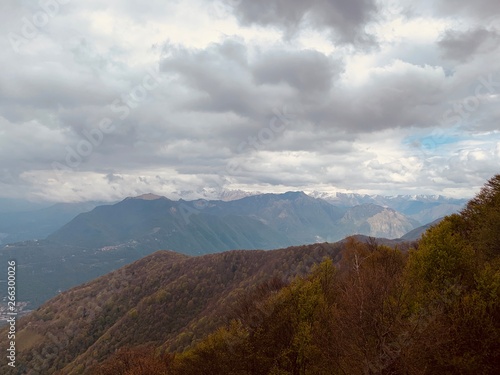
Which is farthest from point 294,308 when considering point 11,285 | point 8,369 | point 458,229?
point 8,369

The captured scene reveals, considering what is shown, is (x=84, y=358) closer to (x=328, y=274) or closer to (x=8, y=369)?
(x=8, y=369)

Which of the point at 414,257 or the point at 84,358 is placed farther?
the point at 84,358

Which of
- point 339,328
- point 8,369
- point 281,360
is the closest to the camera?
point 339,328

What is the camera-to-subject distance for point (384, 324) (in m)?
29.5

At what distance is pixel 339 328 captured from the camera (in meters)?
34.0

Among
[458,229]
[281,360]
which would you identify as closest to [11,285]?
[281,360]

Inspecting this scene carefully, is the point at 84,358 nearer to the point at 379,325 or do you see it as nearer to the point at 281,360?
the point at 281,360

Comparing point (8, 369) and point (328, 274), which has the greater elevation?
point (328, 274)

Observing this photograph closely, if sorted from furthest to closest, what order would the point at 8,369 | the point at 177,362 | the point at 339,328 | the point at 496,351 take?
the point at 8,369, the point at 177,362, the point at 339,328, the point at 496,351

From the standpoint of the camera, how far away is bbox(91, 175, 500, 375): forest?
28.9 m

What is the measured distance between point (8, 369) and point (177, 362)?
208225 mm

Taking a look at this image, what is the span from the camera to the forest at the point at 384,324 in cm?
2892

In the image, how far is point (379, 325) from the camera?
29.6 meters

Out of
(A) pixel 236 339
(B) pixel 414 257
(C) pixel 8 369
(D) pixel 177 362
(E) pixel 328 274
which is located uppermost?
(B) pixel 414 257
